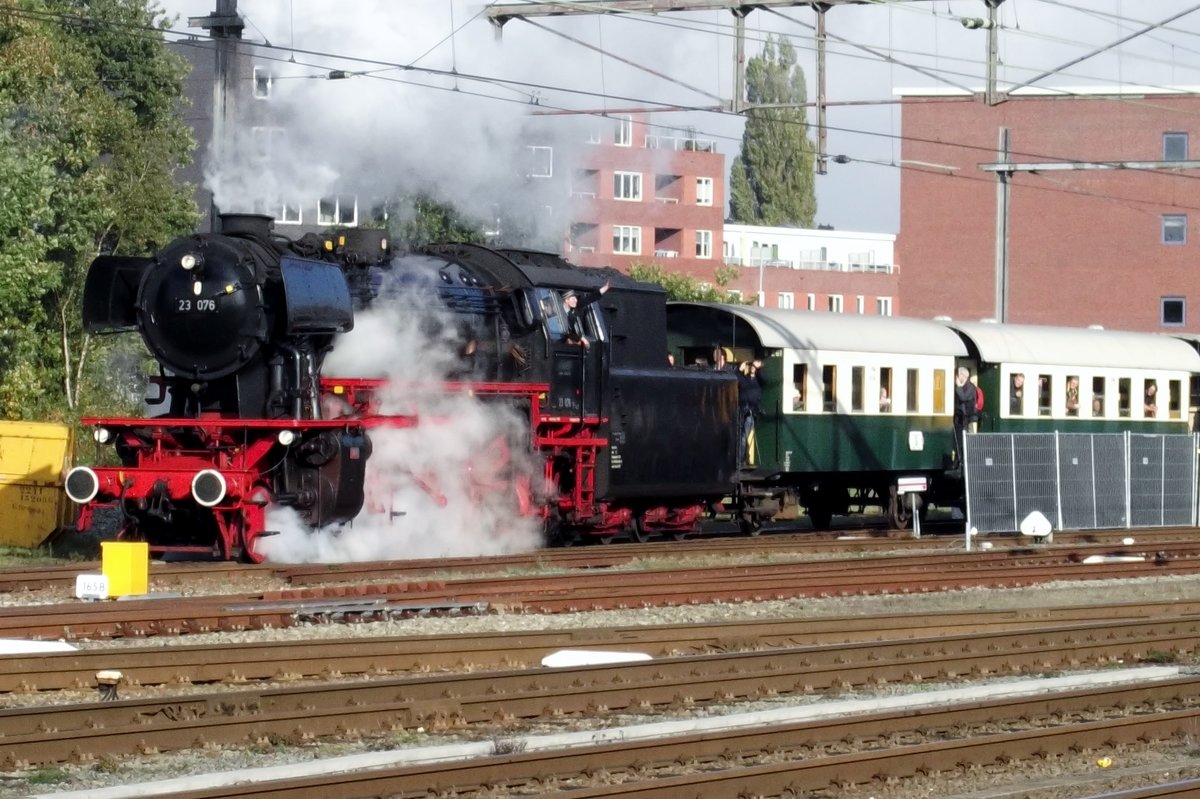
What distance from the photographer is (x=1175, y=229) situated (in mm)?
53344

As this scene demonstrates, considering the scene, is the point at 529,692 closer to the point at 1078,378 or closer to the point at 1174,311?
the point at 1078,378

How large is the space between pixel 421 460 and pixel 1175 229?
139ft

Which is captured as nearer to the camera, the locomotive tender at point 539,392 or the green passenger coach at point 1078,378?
the locomotive tender at point 539,392

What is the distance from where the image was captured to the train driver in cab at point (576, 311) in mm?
18078

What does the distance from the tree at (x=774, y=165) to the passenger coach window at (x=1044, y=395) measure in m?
61.5

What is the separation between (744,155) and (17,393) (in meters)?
66.6

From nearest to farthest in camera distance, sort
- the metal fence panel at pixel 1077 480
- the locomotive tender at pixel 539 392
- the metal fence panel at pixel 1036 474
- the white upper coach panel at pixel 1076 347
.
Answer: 1. the locomotive tender at pixel 539 392
2. the metal fence panel at pixel 1036 474
3. the metal fence panel at pixel 1077 480
4. the white upper coach panel at pixel 1076 347

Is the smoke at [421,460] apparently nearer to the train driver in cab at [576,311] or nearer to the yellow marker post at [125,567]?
the train driver in cab at [576,311]

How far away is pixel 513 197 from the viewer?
22.6 metres

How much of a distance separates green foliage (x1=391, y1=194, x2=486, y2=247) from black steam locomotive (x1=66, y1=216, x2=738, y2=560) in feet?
8.96

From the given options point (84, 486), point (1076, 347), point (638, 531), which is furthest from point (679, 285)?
point (84, 486)

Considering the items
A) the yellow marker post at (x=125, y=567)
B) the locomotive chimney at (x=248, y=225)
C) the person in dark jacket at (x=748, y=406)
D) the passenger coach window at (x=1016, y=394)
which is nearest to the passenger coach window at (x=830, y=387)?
the person in dark jacket at (x=748, y=406)

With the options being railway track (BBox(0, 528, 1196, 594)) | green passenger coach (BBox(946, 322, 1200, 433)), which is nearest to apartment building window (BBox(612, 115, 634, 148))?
green passenger coach (BBox(946, 322, 1200, 433))

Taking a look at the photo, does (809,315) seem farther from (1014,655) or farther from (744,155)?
(744,155)
